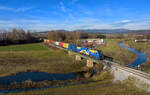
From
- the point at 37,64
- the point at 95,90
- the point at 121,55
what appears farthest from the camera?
the point at 121,55

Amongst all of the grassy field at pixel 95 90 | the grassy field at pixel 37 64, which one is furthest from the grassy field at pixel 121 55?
the grassy field at pixel 95 90

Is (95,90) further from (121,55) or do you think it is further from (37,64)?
(121,55)

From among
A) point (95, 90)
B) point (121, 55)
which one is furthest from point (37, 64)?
point (121, 55)

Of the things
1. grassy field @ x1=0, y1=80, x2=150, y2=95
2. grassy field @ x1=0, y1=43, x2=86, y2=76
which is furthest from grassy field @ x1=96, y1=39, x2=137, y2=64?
grassy field @ x1=0, y1=80, x2=150, y2=95

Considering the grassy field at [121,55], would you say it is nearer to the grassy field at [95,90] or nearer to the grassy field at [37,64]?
the grassy field at [37,64]

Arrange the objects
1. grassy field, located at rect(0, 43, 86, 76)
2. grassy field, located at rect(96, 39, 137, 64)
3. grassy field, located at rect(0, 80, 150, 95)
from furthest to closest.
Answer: grassy field, located at rect(96, 39, 137, 64), grassy field, located at rect(0, 43, 86, 76), grassy field, located at rect(0, 80, 150, 95)

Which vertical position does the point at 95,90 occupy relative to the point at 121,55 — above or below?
below

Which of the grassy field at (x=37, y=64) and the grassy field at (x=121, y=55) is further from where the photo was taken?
the grassy field at (x=121, y=55)

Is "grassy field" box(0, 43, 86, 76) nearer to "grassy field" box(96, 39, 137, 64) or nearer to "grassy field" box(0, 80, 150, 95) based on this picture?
"grassy field" box(0, 80, 150, 95)

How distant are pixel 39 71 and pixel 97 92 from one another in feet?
60.9

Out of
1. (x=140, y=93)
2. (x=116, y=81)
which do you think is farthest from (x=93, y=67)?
(x=140, y=93)

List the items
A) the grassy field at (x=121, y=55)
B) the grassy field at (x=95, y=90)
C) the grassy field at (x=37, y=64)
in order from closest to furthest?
the grassy field at (x=95, y=90)
the grassy field at (x=37, y=64)
the grassy field at (x=121, y=55)

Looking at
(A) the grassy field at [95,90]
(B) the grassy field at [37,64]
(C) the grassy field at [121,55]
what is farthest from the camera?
(C) the grassy field at [121,55]

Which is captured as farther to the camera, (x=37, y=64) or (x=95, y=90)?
(x=37, y=64)
